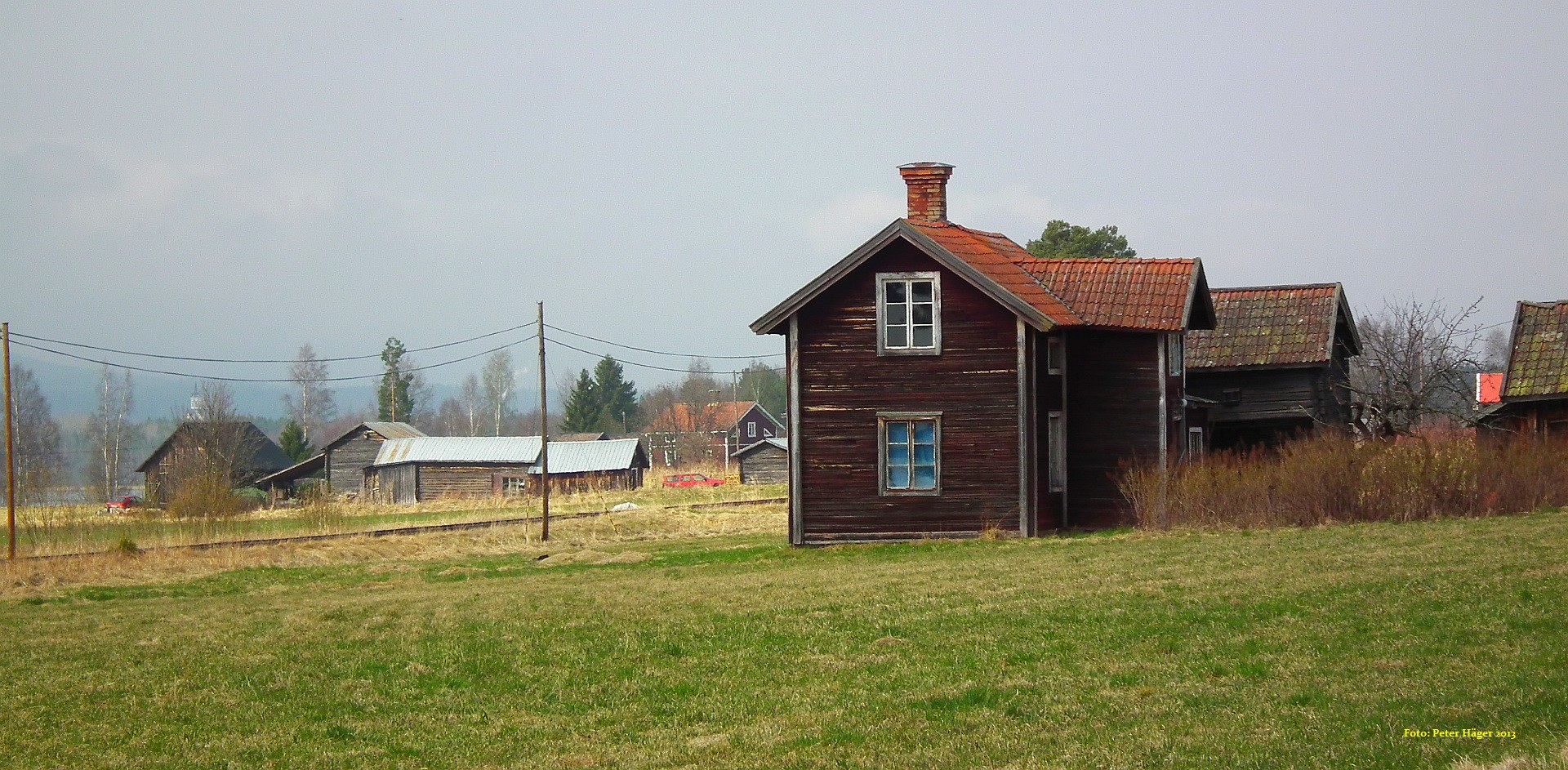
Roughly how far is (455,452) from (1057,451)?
201ft

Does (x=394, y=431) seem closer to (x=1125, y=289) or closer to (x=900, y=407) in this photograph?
(x=900, y=407)

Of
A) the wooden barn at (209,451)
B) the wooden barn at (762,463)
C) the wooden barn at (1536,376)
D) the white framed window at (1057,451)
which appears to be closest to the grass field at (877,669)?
the white framed window at (1057,451)

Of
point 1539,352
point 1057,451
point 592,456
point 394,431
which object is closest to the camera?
point 1057,451

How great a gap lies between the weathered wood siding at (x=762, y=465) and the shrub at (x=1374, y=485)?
6867cm

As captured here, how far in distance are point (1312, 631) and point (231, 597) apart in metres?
19.0

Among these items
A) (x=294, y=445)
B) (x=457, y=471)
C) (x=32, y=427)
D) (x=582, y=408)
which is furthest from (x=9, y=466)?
(x=32, y=427)

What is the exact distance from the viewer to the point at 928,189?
34344 mm

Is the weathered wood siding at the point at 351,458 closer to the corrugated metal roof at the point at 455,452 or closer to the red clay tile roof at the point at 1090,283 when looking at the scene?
the corrugated metal roof at the point at 455,452

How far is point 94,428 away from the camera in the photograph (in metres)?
182

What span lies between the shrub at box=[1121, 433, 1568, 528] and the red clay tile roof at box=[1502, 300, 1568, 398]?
275 inches

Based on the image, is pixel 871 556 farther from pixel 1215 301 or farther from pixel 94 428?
pixel 94 428

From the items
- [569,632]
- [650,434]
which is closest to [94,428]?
[650,434]

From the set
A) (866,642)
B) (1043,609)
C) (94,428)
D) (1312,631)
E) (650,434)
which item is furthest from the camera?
(94,428)

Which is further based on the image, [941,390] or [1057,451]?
[1057,451]
